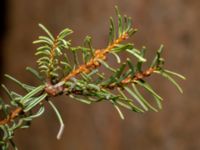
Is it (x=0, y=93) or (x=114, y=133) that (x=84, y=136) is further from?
(x=0, y=93)

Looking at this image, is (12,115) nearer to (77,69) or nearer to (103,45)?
(77,69)

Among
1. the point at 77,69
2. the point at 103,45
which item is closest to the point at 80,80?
the point at 77,69

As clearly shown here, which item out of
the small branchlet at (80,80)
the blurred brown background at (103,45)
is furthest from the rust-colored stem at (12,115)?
the blurred brown background at (103,45)

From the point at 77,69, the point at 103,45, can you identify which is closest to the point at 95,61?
the point at 77,69

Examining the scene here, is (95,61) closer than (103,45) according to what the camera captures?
Yes

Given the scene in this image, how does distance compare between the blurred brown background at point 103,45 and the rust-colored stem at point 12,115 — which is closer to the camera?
the rust-colored stem at point 12,115

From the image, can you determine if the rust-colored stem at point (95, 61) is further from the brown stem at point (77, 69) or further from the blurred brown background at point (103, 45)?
the blurred brown background at point (103, 45)

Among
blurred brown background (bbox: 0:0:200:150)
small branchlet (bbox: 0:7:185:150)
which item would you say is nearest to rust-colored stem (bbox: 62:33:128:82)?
small branchlet (bbox: 0:7:185:150)

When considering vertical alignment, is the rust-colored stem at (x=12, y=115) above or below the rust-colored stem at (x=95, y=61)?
below

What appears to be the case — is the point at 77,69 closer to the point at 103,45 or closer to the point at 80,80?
the point at 80,80
